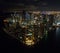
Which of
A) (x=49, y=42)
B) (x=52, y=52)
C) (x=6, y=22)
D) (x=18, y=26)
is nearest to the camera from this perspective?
(x=6, y=22)

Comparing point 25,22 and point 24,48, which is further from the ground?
point 25,22

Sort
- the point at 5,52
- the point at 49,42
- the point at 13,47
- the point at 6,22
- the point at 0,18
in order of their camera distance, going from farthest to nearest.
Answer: the point at 49,42 → the point at 13,47 → the point at 5,52 → the point at 6,22 → the point at 0,18

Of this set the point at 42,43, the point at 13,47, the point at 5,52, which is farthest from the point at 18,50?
the point at 42,43

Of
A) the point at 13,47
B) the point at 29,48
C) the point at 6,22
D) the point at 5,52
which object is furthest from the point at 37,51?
the point at 6,22

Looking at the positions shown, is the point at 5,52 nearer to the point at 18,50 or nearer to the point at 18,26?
the point at 18,50

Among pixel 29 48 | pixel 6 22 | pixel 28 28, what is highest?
pixel 6 22

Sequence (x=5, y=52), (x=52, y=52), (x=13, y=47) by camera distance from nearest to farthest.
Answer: (x=5, y=52) < (x=13, y=47) < (x=52, y=52)

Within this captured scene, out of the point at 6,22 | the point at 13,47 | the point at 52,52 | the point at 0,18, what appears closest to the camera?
the point at 0,18

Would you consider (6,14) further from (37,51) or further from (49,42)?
(49,42)

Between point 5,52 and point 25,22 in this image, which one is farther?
Answer: point 5,52
